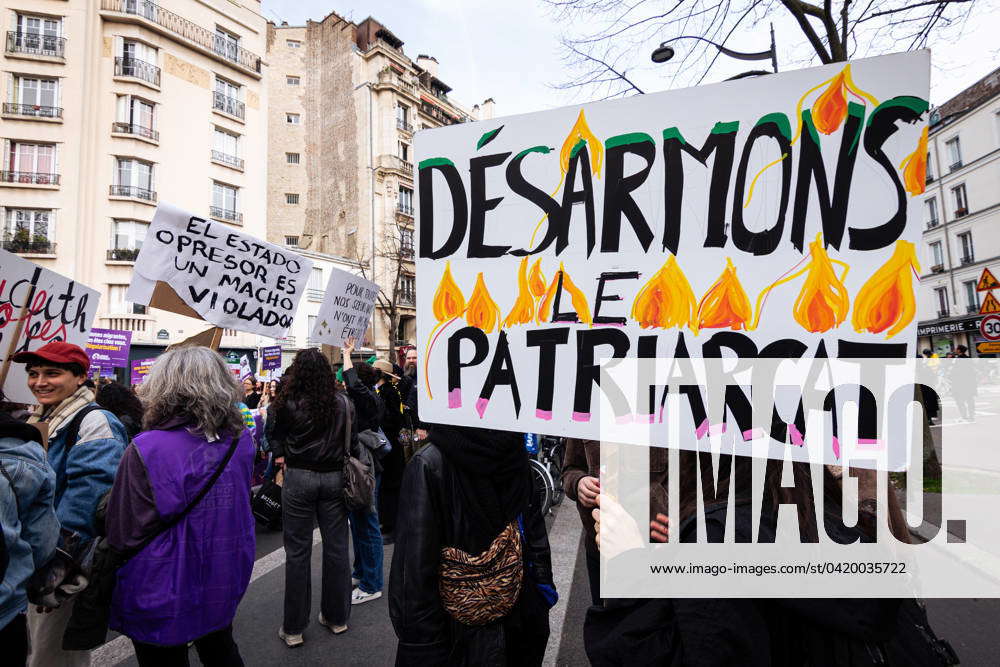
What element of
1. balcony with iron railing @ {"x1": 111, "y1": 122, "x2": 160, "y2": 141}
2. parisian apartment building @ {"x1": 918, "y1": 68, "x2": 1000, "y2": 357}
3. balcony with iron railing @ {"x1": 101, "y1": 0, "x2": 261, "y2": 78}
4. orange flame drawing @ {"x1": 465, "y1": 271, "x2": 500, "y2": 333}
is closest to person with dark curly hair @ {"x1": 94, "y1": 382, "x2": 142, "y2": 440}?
orange flame drawing @ {"x1": 465, "y1": 271, "x2": 500, "y2": 333}

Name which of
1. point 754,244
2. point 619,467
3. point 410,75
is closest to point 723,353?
point 754,244

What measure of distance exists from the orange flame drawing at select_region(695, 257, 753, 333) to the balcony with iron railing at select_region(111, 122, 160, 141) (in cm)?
2765

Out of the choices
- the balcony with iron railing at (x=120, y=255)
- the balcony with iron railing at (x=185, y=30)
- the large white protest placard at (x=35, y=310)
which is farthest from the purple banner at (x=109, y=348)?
the balcony with iron railing at (x=185, y=30)

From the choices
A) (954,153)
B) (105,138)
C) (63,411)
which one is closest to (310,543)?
(63,411)

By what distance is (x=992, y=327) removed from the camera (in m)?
7.32

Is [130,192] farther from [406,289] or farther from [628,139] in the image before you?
[628,139]

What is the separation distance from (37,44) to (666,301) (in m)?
30.9

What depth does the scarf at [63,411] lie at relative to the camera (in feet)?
7.98

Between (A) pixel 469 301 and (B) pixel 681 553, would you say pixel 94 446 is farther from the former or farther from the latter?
(B) pixel 681 553

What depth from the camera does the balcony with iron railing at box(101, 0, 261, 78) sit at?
22625 millimetres

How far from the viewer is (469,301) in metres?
1.57

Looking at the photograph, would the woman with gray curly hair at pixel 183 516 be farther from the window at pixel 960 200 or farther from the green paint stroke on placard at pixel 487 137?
the window at pixel 960 200

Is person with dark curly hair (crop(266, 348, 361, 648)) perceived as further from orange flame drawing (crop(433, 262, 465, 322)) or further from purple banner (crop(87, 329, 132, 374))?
purple banner (crop(87, 329, 132, 374))

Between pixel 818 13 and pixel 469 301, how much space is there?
26.7ft
